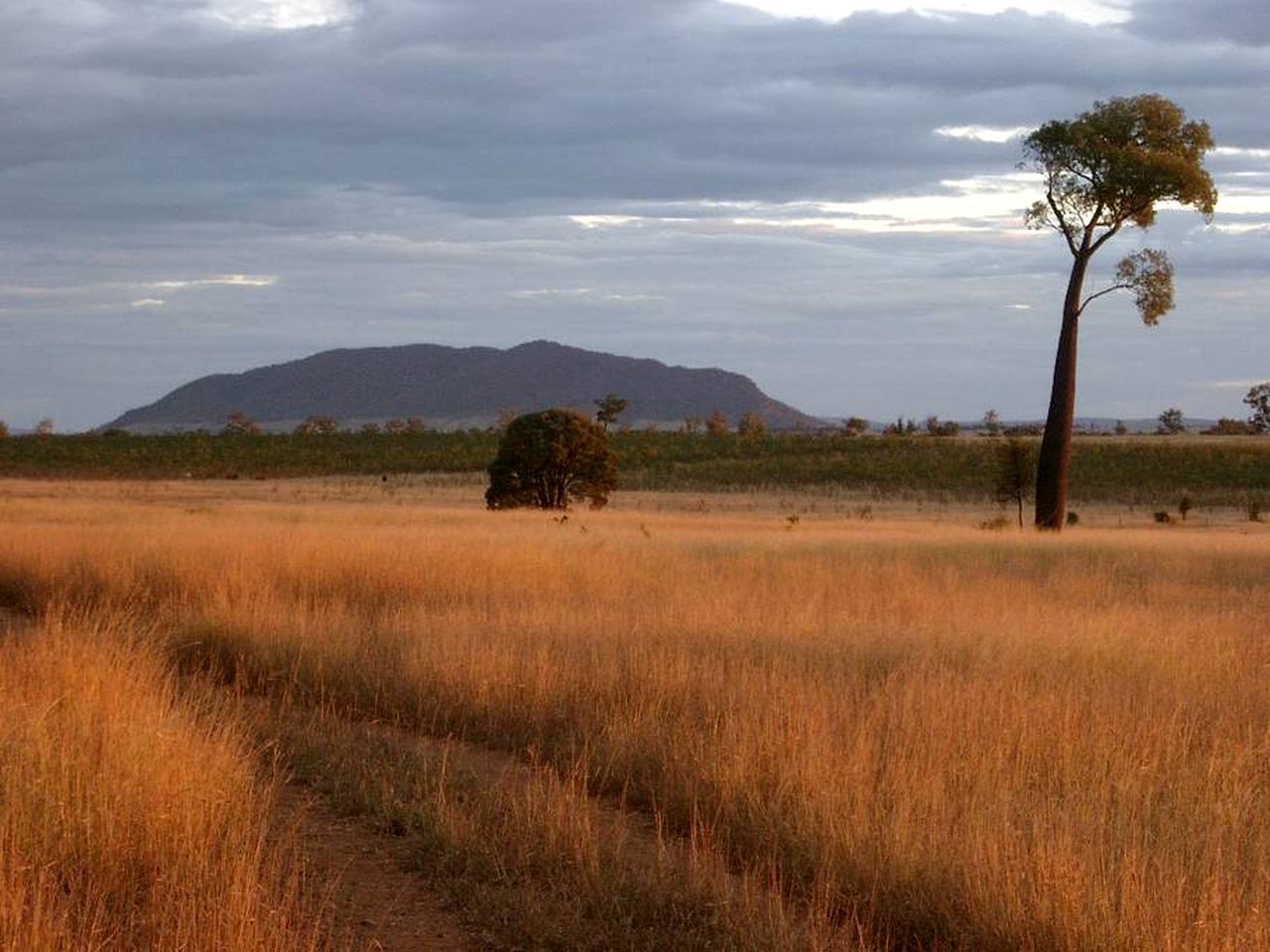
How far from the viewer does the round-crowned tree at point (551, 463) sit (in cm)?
3653

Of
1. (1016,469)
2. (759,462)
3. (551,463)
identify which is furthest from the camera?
(759,462)

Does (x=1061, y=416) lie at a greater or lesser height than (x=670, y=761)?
greater

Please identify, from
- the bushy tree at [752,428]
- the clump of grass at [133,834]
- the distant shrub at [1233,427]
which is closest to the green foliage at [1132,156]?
the clump of grass at [133,834]

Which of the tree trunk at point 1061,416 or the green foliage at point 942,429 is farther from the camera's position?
the green foliage at point 942,429

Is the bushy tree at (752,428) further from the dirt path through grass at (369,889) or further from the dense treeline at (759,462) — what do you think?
the dirt path through grass at (369,889)

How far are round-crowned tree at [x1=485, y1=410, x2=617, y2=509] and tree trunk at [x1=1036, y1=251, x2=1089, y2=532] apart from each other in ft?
39.6

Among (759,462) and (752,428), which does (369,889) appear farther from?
(752,428)

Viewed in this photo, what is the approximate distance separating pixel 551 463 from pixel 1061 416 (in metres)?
13.3

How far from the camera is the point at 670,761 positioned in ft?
25.3

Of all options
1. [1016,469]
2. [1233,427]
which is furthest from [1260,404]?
[1016,469]

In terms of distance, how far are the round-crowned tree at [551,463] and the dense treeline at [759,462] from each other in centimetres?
2940

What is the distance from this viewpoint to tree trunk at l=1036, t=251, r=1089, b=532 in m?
28.2

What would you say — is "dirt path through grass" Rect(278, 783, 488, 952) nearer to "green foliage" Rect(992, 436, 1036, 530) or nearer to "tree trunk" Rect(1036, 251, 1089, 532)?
"tree trunk" Rect(1036, 251, 1089, 532)

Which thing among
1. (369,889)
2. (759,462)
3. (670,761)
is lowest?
(369,889)
